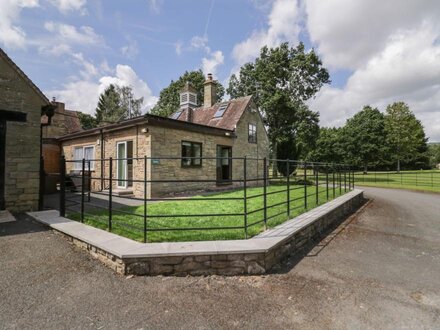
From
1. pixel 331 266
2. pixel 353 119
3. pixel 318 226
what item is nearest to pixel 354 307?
pixel 331 266

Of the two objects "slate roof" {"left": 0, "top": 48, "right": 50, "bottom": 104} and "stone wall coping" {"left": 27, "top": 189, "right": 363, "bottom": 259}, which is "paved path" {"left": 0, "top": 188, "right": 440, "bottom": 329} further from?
"slate roof" {"left": 0, "top": 48, "right": 50, "bottom": 104}

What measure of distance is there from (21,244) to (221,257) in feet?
13.4

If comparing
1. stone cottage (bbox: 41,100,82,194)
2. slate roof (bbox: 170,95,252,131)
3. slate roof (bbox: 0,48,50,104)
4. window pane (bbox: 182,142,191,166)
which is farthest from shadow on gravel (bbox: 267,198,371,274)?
slate roof (bbox: 170,95,252,131)

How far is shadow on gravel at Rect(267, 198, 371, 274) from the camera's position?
4.29m

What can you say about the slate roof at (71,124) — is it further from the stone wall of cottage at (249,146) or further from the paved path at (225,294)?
the paved path at (225,294)

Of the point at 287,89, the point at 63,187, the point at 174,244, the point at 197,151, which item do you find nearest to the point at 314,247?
the point at 174,244

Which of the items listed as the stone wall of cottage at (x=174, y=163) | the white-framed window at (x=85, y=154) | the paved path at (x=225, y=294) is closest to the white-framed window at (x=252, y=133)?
the stone wall of cottage at (x=174, y=163)

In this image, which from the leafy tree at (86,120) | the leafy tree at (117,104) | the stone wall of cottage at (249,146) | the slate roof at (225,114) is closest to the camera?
the stone wall of cottage at (249,146)

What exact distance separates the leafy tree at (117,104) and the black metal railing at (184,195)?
26420 mm

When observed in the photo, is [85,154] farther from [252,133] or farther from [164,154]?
[252,133]

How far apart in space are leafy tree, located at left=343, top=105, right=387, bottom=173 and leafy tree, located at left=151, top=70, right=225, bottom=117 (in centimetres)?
2037

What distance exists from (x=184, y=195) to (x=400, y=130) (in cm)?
4237

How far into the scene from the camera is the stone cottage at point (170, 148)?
1086cm

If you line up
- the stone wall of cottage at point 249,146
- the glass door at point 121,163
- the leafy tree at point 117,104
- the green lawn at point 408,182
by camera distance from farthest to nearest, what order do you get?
the leafy tree at point 117,104, the green lawn at point 408,182, the stone wall of cottage at point 249,146, the glass door at point 121,163
